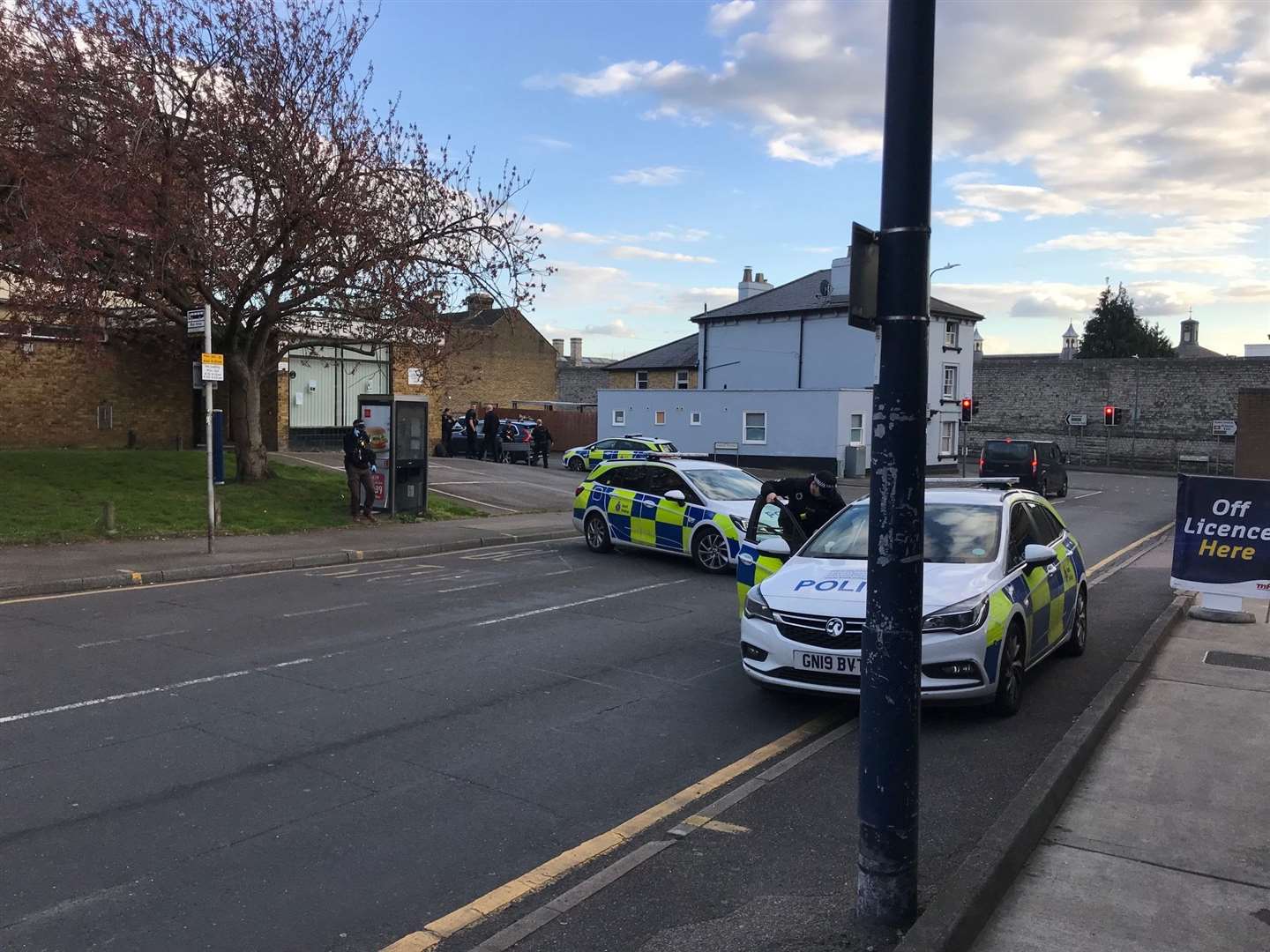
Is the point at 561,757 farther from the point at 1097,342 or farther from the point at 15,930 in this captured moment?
the point at 1097,342

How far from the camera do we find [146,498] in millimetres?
17781

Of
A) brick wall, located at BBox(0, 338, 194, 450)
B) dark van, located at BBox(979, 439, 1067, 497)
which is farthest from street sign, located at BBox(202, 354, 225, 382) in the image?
dark van, located at BBox(979, 439, 1067, 497)

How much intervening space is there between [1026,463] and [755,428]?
11848 millimetres

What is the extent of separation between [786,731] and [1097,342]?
75421mm

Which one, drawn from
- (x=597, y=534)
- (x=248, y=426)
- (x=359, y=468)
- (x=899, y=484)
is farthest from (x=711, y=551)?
(x=248, y=426)

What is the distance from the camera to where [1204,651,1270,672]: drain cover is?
823 cm

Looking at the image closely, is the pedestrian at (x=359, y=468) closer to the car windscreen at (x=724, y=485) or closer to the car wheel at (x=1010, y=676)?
the car windscreen at (x=724, y=485)

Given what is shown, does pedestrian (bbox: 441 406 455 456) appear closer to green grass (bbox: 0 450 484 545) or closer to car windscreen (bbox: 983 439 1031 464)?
green grass (bbox: 0 450 484 545)

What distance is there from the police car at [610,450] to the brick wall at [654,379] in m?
18.4

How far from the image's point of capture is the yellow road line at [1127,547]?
1506 centimetres

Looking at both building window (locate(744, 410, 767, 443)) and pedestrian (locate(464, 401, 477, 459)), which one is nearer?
pedestrian (locate(464, 401, 477, 459))

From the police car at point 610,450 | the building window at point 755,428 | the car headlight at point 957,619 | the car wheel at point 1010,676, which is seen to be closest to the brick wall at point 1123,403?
the building window at point 755,428

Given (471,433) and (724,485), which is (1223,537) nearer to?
(724,485)

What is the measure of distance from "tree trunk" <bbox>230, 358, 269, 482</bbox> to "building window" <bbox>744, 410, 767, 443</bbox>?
2277 cm
